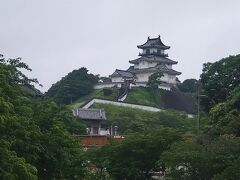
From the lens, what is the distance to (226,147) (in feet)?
73.3

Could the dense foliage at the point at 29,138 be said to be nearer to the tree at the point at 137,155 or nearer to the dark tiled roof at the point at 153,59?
the tree at the point at 137,155

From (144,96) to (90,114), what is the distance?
18821 millimetres

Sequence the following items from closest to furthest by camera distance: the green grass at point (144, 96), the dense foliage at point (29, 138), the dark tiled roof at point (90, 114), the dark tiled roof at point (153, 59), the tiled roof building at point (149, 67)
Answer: the dense foliage at point (29, 138)
the dark tiled roof at point (90, 114)
the green grass at point (144, 96)
the tiled roof building at point (149, 67)
the dark tiled roof at point (153, 59)

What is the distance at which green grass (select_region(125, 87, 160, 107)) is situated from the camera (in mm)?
71000

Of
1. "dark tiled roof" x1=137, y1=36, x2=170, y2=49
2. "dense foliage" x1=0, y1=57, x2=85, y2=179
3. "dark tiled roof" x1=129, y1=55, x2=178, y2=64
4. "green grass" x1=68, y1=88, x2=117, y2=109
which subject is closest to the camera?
"dense foliage" x1=0, y1=57, x2=85, y2=179

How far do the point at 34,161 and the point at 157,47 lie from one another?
7685cm

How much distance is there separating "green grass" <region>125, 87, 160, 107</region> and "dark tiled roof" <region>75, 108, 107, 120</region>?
1245 cm

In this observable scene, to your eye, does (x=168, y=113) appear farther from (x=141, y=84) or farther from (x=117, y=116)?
(x=141, y=84)

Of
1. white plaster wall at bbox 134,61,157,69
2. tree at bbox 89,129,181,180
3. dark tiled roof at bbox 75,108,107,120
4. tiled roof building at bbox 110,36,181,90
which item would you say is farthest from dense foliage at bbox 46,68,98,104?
tree at bbox 89,129,181,180

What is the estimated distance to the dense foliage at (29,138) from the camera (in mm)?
13625

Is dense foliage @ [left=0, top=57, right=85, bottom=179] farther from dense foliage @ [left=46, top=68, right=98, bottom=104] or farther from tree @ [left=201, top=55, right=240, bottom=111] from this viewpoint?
dense foliage @ [left=46, top=68, right=98, bottom=104]

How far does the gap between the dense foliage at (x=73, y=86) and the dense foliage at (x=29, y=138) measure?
5156cm

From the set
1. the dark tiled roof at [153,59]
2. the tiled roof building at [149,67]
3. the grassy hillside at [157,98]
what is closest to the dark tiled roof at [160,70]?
the tiled roof building at [149,67]

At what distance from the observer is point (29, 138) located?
1731cm
